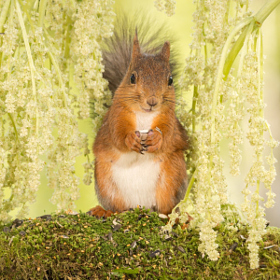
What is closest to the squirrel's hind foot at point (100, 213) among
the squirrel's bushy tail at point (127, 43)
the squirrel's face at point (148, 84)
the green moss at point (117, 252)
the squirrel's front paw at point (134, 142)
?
the green moss at point (117, 252)

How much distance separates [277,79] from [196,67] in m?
0.89

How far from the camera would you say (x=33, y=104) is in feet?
4.03

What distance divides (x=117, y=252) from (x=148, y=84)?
0.59 meters

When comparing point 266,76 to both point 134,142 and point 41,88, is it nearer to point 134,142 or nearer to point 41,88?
point 134,142

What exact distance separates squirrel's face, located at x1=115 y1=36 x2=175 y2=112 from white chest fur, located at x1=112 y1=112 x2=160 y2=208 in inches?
3.1

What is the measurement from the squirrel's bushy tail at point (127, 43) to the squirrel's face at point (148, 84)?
0.21 m

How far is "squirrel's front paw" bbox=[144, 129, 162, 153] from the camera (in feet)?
5.08

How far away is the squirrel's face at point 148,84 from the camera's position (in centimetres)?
152

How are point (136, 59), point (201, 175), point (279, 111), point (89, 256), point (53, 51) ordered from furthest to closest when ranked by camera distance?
point (279, 111) → point (136, 59) → point (53, 51) → point (89, 256) → point (201, 175)

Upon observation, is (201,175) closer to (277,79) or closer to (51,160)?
(51,160)

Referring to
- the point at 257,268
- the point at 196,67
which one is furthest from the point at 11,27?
the point at 257,268

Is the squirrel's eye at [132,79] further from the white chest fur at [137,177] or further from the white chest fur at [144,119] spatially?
the white chest fur at [137,177]

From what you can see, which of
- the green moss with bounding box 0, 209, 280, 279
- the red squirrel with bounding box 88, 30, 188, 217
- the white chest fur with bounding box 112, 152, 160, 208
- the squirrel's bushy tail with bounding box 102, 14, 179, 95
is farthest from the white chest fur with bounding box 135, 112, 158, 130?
the green moss with bounding box 0, 209, 280, 279

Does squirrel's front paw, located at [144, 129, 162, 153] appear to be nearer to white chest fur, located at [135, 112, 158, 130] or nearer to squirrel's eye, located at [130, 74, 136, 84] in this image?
white chest fur, located at [135, 112, 158, 130]
